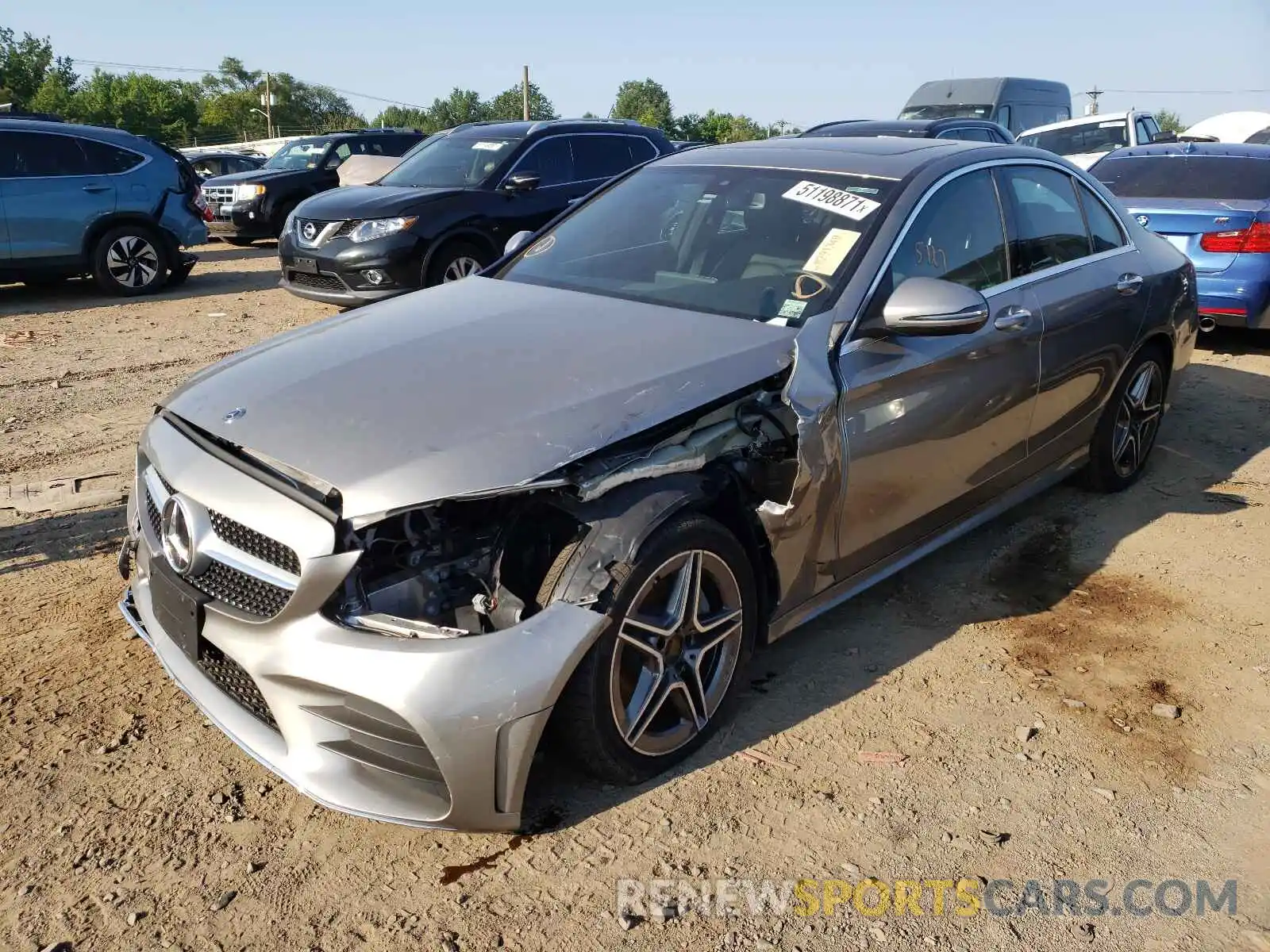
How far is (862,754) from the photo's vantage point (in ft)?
10.3

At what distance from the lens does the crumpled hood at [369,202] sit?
8.88m

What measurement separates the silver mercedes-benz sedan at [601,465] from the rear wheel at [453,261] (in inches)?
190

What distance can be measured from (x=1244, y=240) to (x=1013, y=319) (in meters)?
4.90

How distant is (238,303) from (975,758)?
937 cm

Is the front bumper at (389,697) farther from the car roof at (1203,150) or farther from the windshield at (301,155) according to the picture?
the windshield at (301,155)

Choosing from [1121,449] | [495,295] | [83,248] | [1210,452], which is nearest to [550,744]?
[495,295]

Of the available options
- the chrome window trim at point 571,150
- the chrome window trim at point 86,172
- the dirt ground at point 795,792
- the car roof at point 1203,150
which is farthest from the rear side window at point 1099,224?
the chrome window trim at point 86,172

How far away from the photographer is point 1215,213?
307 inches

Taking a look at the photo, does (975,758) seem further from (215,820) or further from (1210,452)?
(1210,452)

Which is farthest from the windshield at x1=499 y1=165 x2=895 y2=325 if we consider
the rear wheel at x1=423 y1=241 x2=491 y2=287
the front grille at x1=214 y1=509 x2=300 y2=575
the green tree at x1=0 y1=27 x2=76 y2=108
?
the green tree at x1=0 y1=27 x2=76 y2=108

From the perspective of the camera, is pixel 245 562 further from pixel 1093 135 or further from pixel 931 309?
pixel 1093 135

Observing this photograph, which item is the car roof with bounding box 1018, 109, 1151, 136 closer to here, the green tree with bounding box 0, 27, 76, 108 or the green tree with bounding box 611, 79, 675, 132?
the green tree with bounding box 0, 27, 76, 108

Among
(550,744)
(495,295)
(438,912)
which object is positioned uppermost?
(495,295)

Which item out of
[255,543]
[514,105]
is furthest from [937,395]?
[514,105]
